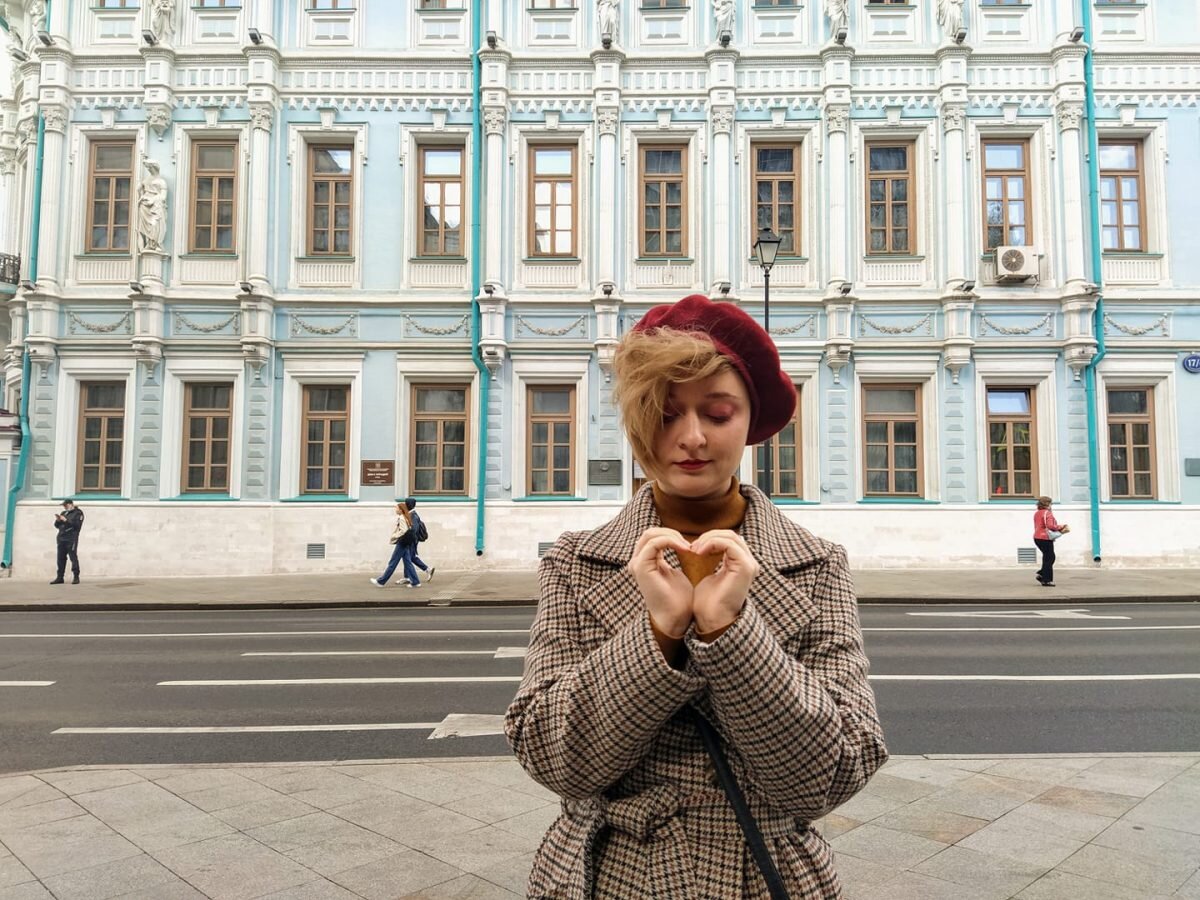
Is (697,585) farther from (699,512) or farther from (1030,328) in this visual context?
(1030,328)

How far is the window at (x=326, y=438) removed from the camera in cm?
1811

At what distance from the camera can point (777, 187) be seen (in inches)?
735

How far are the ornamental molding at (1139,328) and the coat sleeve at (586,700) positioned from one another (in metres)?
19.9

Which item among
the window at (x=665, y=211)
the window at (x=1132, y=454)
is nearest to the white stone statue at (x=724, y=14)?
the window at (x=665, y=211)

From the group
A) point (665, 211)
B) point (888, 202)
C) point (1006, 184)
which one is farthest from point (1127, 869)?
point (1006, 184)

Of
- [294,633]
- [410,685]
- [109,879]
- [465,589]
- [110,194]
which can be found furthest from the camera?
[110,194]

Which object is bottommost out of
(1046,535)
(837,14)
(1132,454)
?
(1046,535)

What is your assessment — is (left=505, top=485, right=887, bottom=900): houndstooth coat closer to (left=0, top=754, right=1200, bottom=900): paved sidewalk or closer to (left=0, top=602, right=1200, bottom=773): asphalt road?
(left=0, top=754, right=1200, bottom=900): paved sidewalk

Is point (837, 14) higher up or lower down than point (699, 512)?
higher up

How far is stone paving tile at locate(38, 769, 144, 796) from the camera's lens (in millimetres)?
4770

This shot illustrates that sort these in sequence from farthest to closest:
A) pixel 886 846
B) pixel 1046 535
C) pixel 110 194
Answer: pixel 110 194
pixel 1046 535
pixel 886 846

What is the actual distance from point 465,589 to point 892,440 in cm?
962

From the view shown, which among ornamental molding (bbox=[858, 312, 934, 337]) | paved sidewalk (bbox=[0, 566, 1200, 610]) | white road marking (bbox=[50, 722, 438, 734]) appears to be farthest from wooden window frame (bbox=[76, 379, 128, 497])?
ornamental molding (bbox=[858, 312, 934, 337])

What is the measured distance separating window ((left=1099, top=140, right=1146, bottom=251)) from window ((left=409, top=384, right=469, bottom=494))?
1464 centimetres
